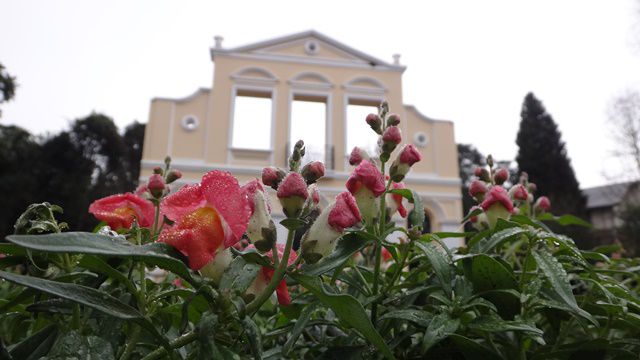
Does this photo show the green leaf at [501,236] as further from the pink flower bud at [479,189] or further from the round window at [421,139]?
the round window at [421,139]

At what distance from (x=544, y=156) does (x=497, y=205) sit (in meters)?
15.9

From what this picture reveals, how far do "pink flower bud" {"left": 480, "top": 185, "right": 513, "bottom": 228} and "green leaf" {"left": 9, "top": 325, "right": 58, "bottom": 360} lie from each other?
2.27 feet

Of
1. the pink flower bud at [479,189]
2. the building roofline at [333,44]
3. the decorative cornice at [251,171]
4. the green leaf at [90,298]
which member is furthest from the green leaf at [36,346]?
the building roofline at [333,44]

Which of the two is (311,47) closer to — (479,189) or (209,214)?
(479,189)

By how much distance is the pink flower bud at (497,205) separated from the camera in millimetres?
774

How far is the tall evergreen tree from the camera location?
46.5 ft

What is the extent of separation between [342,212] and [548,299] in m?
0.34

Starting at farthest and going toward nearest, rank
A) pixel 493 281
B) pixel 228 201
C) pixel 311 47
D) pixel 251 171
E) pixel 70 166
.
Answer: pixel 70 166
pixel 311 47
pixel 251 171
pixel 493 281
pixel 228 201

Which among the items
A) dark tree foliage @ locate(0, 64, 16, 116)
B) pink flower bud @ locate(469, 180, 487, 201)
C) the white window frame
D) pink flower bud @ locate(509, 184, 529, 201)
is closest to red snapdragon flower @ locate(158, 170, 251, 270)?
pink flower bud @ locate(469, 180, 487, 201)

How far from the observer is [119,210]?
0.63 m

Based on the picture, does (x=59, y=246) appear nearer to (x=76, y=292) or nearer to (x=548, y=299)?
(x=76, y=292)

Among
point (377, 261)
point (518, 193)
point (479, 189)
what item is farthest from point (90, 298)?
point (518, 193)

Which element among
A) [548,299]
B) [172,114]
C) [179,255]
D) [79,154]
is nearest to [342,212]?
[179,255]

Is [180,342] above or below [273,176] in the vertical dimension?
below
